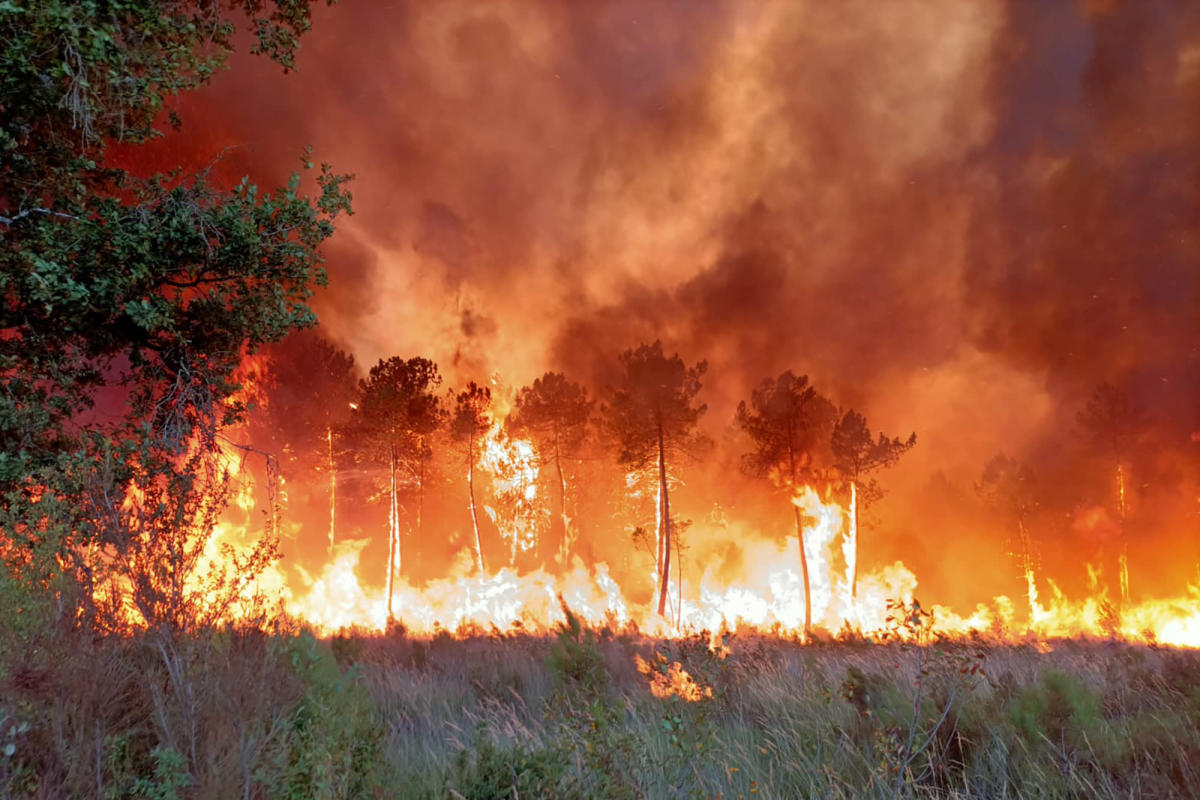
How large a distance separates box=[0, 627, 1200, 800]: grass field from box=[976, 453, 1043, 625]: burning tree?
50.3 meters

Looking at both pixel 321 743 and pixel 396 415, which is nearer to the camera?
pixel 321 743

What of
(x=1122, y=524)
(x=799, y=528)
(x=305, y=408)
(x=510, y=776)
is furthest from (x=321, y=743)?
(x=1122, y=524)

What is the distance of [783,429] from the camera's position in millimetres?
31781

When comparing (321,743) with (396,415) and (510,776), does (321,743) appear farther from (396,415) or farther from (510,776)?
(396,415)

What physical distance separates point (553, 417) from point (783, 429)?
13.8 m

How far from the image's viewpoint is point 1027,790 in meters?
4.36

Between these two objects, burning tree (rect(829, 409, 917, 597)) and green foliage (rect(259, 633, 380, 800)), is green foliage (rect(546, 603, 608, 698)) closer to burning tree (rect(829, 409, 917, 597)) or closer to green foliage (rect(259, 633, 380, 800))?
green foliage (rect(259, 633, 380, 800))

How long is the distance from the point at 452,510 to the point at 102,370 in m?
47.9

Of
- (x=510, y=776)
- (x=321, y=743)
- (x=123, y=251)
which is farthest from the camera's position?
(x=123, y=251)

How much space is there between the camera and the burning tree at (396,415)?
3147 centimetres

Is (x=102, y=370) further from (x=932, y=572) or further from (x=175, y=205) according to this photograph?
(x=932, y=572)

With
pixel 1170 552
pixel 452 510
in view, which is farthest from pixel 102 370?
pixel 1170 552

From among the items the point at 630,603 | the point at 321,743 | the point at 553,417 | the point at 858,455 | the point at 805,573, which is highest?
the point at 553,417

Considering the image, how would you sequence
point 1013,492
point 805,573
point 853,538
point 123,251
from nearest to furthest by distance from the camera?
point 123,251 → point 805,573 → point 853,538 → point 1013,492
